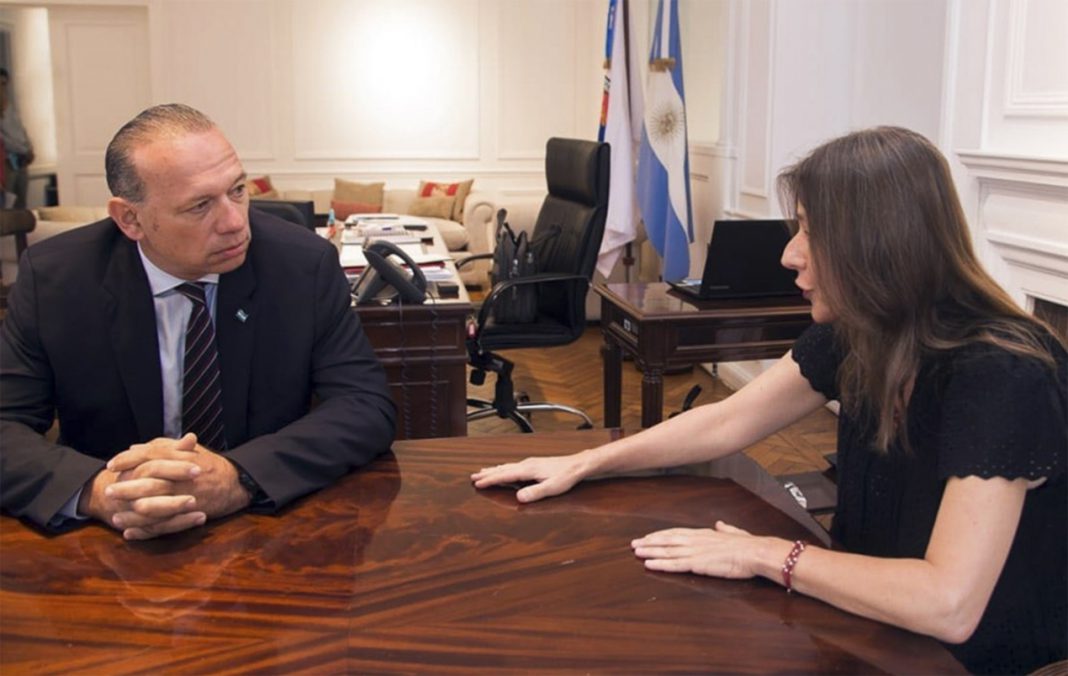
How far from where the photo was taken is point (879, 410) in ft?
4.55

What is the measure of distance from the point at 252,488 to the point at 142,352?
0.43m

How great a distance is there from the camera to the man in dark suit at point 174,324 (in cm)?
171

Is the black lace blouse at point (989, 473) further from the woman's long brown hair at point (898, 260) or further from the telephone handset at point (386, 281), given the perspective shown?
the telephone handset at point (386, 281)

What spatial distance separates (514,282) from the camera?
414cm

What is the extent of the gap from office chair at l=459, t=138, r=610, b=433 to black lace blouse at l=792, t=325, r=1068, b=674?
2771 millimetres

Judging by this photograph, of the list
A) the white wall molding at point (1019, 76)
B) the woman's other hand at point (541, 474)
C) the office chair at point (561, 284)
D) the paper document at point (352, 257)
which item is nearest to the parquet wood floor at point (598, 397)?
the office chair at point (561, 284)

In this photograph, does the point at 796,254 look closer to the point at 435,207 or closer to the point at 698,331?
the point at 698,331

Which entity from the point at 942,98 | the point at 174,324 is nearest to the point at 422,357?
the point at 174,324

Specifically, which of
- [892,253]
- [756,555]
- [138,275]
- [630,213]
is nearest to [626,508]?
[756,555]

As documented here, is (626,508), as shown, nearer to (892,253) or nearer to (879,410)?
(879,410)

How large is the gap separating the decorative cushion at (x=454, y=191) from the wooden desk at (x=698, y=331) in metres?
5.41

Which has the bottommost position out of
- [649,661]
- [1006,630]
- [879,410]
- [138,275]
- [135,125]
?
[1006,630]

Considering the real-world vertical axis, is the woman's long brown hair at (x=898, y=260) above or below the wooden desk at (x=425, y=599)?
above

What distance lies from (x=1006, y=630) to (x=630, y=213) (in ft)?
15.5
